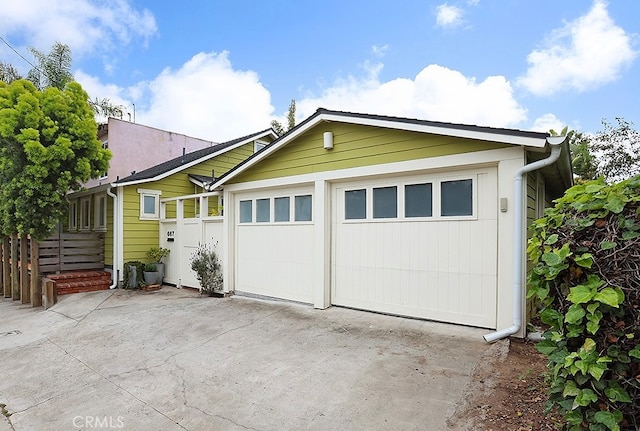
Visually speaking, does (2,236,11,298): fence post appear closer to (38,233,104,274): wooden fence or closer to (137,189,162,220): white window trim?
(38,233,104,274): wooden fence

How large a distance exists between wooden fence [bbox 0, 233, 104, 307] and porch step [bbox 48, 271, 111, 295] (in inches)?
13.5

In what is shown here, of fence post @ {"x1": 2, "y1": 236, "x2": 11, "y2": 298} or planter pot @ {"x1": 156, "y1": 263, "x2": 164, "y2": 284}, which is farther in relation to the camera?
fence post @ {"x1": 2, "y1": 236, "x2": 11, "y2": 298}

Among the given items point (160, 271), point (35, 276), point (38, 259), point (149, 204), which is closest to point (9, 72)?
point (149, 204)

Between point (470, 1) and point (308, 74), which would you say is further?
point (308, 74)

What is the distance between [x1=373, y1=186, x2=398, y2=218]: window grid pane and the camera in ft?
18.2

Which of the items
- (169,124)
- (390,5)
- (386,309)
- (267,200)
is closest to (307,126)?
(267,200)

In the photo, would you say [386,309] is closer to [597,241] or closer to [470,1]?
[597,241]

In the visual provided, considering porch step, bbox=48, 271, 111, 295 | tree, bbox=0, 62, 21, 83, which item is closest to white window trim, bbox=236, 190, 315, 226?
porch step, bbox=48, 271, 111, 295

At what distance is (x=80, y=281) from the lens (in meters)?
8.97

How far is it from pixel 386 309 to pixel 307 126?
3501 mm

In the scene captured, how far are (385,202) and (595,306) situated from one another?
3.98 meters

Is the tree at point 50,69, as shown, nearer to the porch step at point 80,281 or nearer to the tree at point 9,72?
the tree at point 9,72

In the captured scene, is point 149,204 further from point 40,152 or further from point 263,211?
point 263,211

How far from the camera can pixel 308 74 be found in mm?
12820
